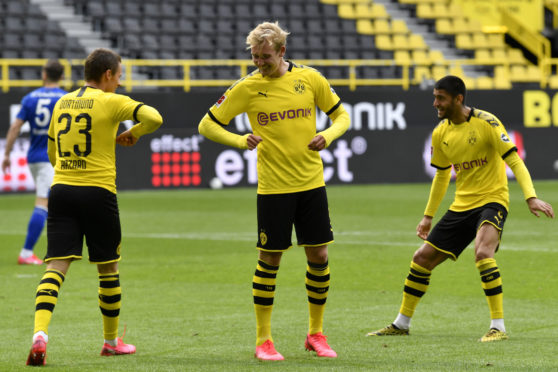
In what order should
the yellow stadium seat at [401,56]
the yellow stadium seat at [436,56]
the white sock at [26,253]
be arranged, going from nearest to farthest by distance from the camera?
1. the white sock at [26,253]
2. the yellow stadium seat at [401,56]
3. the yellow stadium seat at [436,56]

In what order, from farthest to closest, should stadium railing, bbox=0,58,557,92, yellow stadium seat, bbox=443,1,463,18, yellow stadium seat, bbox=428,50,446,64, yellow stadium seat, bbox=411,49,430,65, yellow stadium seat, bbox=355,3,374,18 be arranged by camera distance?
yellow stadium seat, bbox=443,1,463,18 < yellow stadium seat, bbox=355,3,374,18 < yellow stadium seat, bbox=428,50,446,64 < yellow stadium seat, bbox=411,49,430,65 < stadium railing, bbox=0,58,557,92

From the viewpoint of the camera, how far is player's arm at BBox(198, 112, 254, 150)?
582 centimetres

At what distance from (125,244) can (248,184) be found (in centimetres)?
1000

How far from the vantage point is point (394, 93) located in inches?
972

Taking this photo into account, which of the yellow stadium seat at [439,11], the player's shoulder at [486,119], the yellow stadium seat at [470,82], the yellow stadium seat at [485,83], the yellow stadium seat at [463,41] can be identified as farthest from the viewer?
the yellow stadium seat at [439,11]

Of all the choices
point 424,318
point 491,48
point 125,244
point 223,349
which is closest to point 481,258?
point 424,318

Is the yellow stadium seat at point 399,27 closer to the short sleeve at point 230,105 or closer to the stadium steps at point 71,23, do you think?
the stadium steps at point 71,23

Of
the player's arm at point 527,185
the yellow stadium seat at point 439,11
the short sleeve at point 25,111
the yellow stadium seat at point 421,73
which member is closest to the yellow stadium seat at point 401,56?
the yellow stadium seat at point 421,73

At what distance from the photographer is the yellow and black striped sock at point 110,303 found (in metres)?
6.11

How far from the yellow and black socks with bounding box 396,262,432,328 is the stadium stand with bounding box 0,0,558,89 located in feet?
62.6

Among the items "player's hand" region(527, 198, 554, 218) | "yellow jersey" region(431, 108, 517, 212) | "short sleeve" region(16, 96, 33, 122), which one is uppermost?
"short sleeve" region(16, 96, 33, 122)

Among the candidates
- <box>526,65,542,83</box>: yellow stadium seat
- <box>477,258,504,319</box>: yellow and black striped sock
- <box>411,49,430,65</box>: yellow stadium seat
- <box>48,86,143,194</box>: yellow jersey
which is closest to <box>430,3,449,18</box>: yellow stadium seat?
<box>411,49,430,65</box>: yellow stadium seat

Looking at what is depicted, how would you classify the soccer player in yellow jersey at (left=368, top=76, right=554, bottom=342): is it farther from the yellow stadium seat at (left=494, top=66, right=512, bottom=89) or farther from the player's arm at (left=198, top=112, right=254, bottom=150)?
the yellow stadium seat at (left=494, top=66, right=512, bottom=89)

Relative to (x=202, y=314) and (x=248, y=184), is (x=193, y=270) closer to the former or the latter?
(x=202, y=314)
